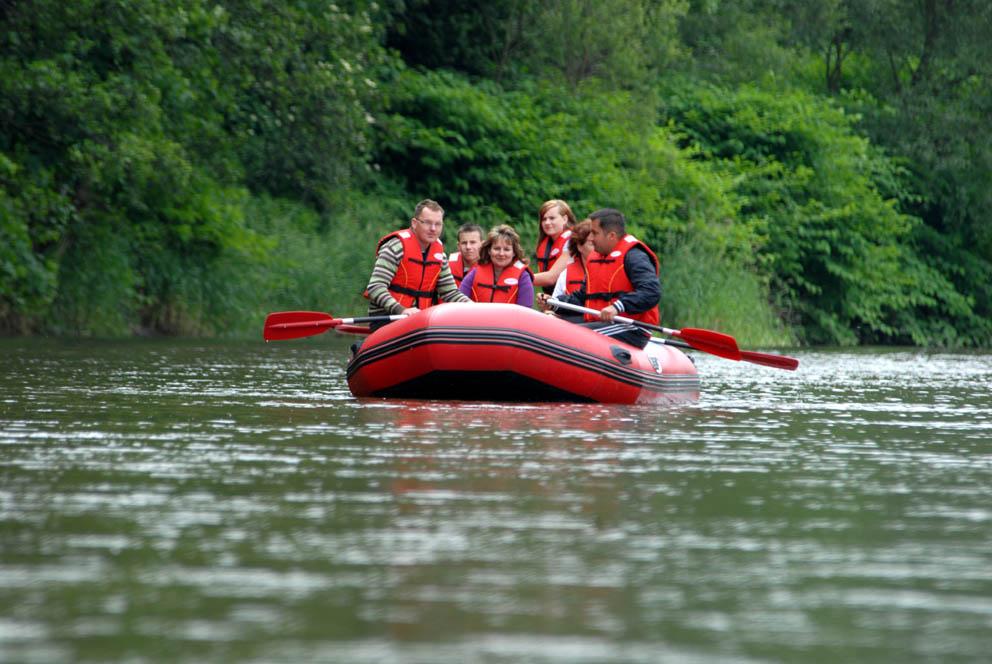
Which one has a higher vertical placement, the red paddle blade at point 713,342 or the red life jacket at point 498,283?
the red life jacket at point 498,283

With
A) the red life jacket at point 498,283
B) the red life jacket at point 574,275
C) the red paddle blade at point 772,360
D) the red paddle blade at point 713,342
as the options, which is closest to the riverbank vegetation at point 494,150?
the red life jacket at point 498,283

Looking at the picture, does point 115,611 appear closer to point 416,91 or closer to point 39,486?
point 39,486

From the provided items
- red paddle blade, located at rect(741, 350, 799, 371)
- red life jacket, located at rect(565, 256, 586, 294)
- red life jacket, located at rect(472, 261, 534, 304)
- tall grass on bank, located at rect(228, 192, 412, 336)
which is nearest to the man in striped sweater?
red life jacket, located at rect(472, 261, 534, 304)

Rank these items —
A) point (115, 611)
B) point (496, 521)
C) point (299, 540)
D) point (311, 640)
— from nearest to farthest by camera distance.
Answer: point (311, 640) < point (115, 611) < point (299, 540) < point (496, 521)

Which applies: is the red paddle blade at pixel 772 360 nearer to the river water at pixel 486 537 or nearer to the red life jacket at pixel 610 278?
the red life jacket at pixel 610 278

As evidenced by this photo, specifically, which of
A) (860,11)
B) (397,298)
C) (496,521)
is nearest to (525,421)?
(397,298)

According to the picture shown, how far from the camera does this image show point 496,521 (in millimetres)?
4621

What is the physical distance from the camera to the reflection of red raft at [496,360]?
30.8 feet

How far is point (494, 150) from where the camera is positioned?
27.5 meters

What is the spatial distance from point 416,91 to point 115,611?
78.5 feet

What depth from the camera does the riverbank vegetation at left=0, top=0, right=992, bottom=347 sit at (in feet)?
60.8

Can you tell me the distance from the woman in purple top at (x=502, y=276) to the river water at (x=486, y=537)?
7.93 ft

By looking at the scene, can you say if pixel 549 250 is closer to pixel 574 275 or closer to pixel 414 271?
pixel 574 275

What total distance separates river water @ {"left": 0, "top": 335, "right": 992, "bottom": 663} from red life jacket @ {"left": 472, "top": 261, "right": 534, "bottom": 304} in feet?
7.97
